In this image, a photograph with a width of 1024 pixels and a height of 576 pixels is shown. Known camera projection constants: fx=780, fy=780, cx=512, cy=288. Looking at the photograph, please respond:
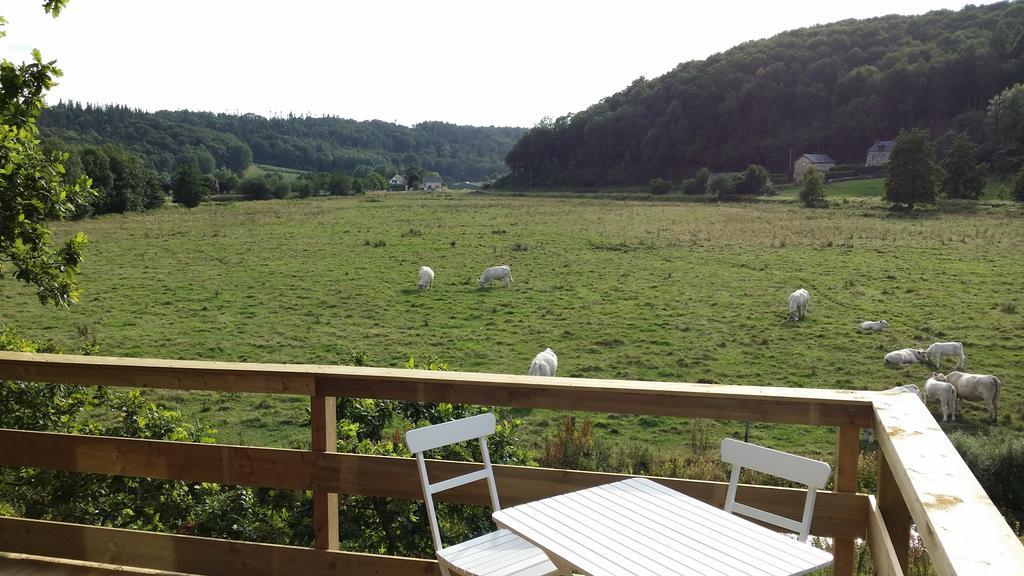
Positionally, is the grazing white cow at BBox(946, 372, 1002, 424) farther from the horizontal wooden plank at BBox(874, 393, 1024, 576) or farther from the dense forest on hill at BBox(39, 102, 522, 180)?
the dense forest on hill at BBox(39, 102, 522, 180)

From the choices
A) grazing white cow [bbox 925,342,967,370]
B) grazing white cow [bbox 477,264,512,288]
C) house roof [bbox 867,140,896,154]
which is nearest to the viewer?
grazing white cow [bbox 925,342,967,370]

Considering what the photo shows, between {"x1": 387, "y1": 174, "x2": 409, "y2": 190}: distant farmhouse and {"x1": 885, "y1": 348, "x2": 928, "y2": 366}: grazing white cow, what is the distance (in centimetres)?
9772

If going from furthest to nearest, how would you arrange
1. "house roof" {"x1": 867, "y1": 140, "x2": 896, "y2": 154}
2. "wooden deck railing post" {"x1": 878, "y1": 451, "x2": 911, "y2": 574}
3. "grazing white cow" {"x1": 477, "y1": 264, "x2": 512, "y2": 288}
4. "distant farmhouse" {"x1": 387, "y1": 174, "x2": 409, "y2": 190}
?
"distant farmhouse" {"x1": 387, "y1": 174, "x2": 409, "y2": 190} → "house roof" {"x1": 867, "y1": 140, "x2": 896, "y2": 154} → "grazing white cow" {"x1": 477, "y1": 264, "x2": 512, "y2": 288} → "wooden deck railing post" {"x1": 878, "y1": 451, "x2": 911, "y2": 574}

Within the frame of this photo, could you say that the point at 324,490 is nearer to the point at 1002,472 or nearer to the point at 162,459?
the point at 162,459

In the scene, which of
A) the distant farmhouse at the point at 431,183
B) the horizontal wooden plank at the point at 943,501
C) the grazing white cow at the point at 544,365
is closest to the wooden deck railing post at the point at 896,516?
the horizontal wooden plank at the point at 943,501

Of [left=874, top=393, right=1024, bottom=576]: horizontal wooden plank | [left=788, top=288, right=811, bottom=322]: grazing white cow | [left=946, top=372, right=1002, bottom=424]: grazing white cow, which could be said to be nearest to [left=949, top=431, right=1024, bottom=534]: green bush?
[left=946, top=372, right=1002, bottom=424]: grazing white cow

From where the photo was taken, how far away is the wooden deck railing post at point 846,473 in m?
2.70

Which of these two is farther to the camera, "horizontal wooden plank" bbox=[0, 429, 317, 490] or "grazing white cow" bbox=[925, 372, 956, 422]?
"grazing white cow" bbox=[925, 372, 956, 422]

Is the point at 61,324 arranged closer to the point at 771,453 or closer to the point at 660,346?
the point at 660,346

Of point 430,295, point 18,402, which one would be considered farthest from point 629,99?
point 18,402

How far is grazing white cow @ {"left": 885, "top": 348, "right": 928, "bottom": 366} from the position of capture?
55.5ft

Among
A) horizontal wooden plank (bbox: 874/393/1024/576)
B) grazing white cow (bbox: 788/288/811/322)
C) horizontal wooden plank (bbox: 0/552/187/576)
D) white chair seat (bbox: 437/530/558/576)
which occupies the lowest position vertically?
grazing white cow (bbox: 788/288/811/322)

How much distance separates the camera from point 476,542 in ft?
9.77

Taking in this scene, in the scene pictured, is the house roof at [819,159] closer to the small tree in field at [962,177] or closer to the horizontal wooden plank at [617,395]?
the small tree in field at [962,177]
